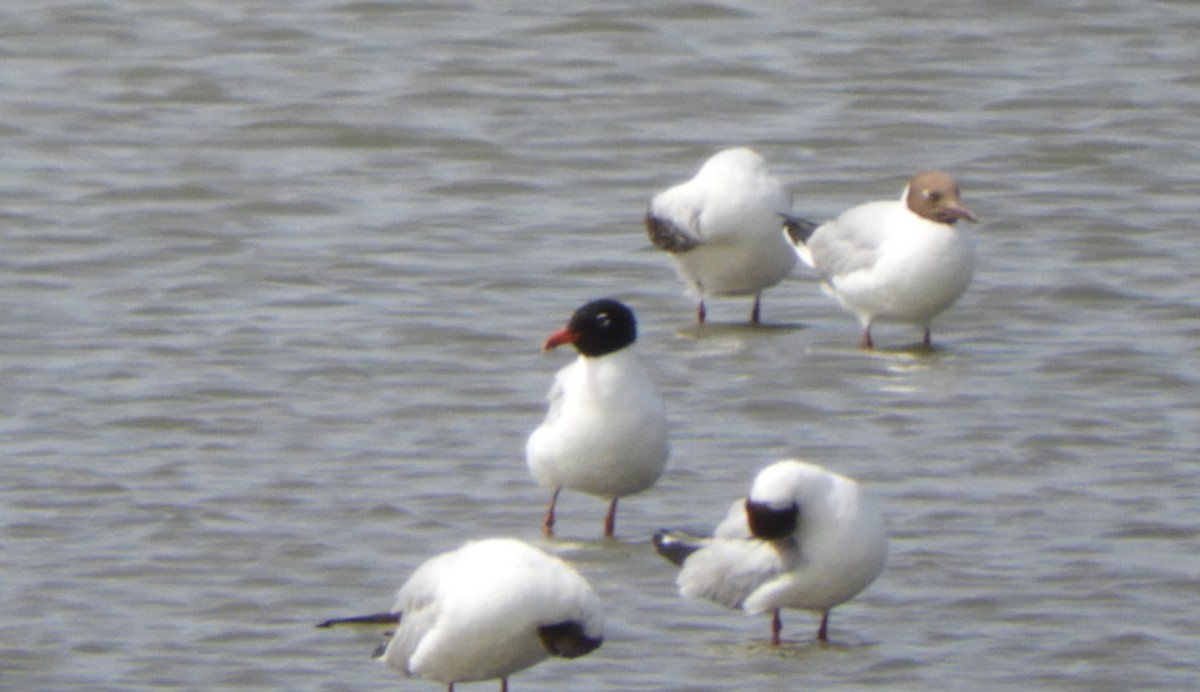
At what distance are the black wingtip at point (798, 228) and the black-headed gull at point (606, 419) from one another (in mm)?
3067

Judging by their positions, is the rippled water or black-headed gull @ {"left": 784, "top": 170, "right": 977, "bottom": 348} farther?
black-headed gull @ {"left": 784, "top": 170, "right": 977, "bottom": 348}

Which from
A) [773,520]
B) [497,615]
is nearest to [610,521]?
[773,520]

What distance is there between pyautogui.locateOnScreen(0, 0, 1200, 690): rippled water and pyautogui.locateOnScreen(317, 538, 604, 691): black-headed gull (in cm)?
67

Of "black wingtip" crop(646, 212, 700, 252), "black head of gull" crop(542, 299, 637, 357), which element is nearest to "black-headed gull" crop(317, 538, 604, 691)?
"black head of gull" crop(542, 299, 637, 357)

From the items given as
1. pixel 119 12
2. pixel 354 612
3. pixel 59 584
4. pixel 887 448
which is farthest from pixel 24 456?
pixel 119 12

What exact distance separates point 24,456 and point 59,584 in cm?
159

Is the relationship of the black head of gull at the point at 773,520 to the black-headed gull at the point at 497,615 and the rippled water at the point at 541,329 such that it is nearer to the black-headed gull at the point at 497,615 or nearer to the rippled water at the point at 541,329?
the rippled water at the point at 541,329

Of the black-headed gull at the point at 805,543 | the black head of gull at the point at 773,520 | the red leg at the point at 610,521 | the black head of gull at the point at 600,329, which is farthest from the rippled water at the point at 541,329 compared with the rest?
the black head of gull at the point at 600,329

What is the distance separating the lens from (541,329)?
41.7 feet

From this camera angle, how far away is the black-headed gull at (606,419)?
9.46 metres

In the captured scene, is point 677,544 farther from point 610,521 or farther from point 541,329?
point 541,329

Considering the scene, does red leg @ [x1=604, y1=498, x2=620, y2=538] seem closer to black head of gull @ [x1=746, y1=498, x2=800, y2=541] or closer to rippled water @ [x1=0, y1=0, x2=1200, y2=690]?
rippled water @ [x1=0, y1=0, x2=1200, y2=690]

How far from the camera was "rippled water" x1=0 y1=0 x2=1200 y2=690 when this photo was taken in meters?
8.81

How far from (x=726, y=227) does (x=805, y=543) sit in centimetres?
432
